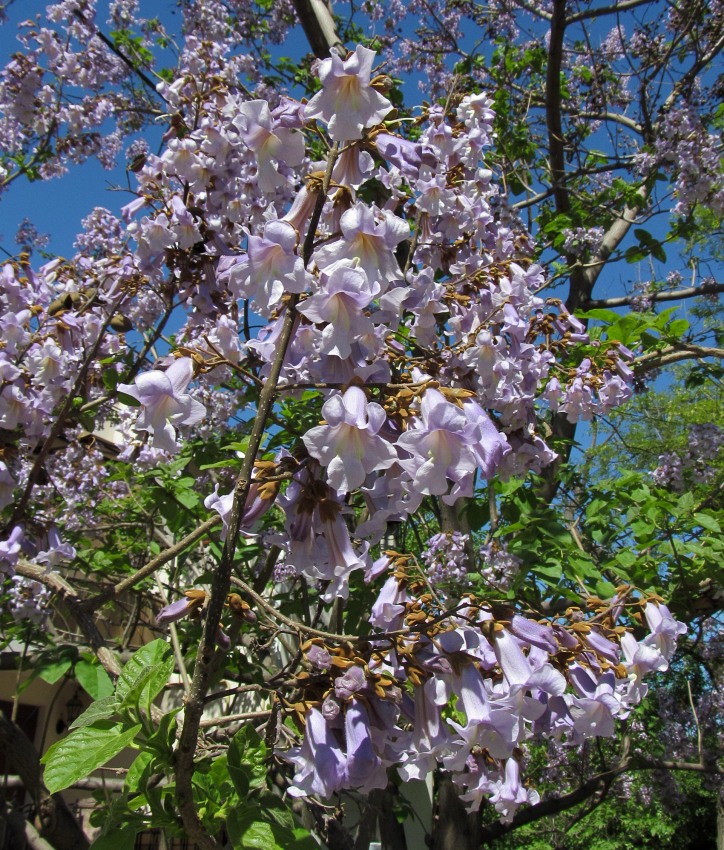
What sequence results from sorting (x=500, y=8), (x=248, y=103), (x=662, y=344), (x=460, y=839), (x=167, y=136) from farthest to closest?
(x=500, y=8)
(x=460, y=839)
(x=662, y=344)
(x=167, y=136)
(x=248, y=103)

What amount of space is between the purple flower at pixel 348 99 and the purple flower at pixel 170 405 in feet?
1.72

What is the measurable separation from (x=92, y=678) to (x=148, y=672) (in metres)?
1.94

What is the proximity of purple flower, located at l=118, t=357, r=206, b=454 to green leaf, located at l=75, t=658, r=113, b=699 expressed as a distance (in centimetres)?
196

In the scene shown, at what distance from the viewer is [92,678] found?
2.95 m

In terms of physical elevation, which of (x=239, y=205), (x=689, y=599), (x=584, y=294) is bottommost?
(x=689, y=599)

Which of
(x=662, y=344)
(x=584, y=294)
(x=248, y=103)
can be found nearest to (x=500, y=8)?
(x=584, y=294)

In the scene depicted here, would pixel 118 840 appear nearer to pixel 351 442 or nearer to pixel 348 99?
pixel 351 442

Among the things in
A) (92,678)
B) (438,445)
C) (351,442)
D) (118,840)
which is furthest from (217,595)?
(92,678)

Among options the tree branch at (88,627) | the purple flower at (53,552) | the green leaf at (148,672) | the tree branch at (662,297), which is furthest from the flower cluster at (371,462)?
the tree branch at (662,297)

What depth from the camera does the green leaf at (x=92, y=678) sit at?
9.41ft

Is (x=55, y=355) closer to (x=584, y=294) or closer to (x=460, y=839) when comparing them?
(x=460, y=839)

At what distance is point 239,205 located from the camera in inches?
108

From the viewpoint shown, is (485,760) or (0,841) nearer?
(485,760)

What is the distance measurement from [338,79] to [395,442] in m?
0.66
